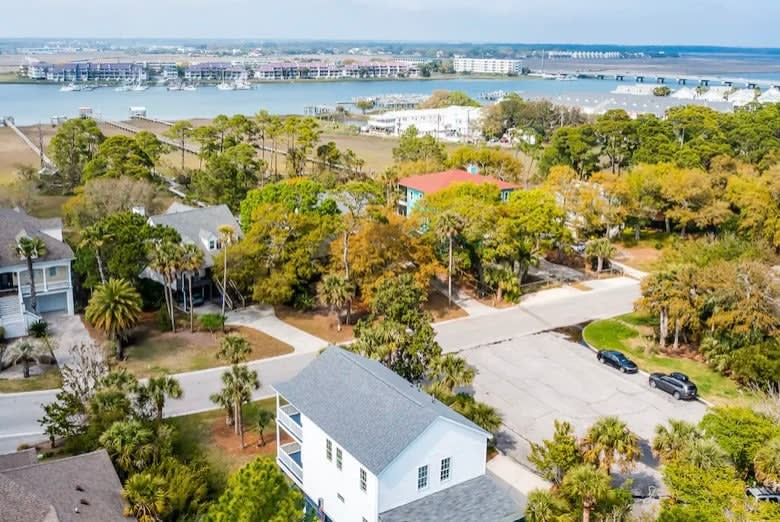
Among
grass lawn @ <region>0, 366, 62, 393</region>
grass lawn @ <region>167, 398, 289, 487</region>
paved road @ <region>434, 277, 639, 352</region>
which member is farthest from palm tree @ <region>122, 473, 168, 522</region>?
paved road @ <region>434, 277, 639, 352</region>

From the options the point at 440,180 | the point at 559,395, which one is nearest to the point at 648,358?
the point at 559,395

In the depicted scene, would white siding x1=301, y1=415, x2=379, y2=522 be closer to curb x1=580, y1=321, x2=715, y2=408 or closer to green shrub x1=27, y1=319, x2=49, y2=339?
curb x1=580, y1=321, x2=715, y2=408

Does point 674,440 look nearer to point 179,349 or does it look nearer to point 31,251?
point 179,349

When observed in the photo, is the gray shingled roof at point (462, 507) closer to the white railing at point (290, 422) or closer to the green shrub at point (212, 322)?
the white railing at point (290, 422)

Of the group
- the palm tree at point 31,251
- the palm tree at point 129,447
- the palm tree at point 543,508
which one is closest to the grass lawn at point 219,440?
the palm tree at point 129,447

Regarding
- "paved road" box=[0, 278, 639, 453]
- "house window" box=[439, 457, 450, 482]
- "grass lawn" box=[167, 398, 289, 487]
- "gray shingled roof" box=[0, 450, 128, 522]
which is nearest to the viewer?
"gray shingled roof" box=[0, 450, 128, 522]
